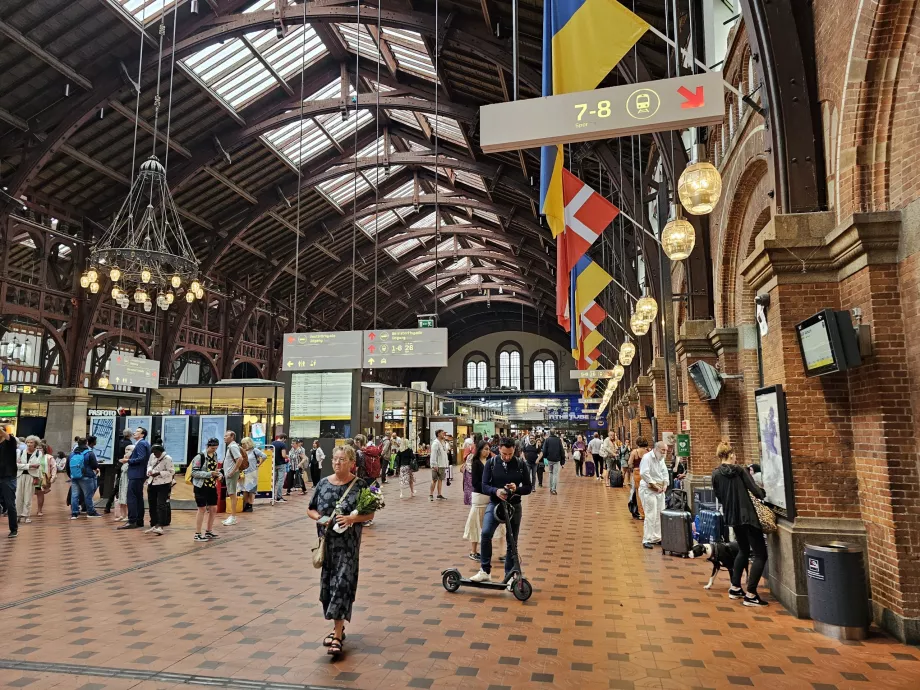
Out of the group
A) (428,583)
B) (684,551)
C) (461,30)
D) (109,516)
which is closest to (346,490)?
(428,583)

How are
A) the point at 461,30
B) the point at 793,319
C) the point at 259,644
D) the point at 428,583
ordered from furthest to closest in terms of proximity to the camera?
the point at 461,30
the point at 428,583
the point at 793,319
the point at 259,644

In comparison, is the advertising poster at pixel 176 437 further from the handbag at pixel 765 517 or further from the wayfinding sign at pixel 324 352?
the handbag at pixel 765 517

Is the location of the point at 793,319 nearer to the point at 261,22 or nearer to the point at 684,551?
Answer: the point at 684,551

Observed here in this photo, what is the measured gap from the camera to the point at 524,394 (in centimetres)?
4994

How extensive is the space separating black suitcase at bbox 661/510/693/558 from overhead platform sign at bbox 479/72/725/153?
460 centimetres

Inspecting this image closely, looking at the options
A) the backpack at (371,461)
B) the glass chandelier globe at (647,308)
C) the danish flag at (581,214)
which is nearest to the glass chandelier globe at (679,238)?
the danish flag at (581,214)

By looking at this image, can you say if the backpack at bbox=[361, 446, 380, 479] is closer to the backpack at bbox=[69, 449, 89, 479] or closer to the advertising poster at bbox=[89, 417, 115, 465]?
the backpack at bbox=[69, 449, 89, 479]

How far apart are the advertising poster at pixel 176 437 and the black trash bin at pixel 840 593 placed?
35.9 feet

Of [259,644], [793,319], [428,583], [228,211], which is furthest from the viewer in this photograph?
[228,211]

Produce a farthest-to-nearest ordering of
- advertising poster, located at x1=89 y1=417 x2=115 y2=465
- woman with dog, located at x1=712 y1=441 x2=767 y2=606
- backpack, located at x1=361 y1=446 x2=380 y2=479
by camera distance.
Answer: advertising poster, located at x1=89 y1=417 x2=115 y2=465 < backpack, located at x1=361 y1=446 x2=380 y2=479 < woman with dog, located at x1=712 y1=441 x2=767 y2=606

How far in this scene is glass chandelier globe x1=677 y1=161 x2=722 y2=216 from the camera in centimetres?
489

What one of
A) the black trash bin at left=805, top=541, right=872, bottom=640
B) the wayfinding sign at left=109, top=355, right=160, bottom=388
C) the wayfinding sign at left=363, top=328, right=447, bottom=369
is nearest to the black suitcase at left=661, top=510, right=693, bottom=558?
the black trash bin at left=805, top=541, right=872, bottom=640

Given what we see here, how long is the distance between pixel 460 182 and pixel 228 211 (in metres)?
9.16

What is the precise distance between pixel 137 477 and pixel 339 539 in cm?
604
